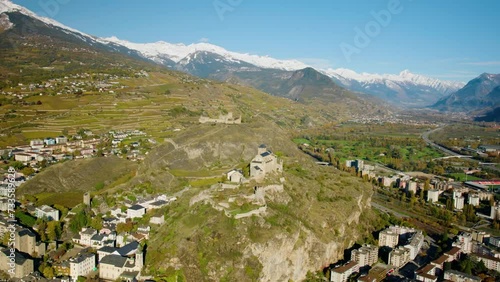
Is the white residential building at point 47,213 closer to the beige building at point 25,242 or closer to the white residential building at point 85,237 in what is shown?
the white residential building at point 85,237

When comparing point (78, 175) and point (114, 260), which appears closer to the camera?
point (114, 260)

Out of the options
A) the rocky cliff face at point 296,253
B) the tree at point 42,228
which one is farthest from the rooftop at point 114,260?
the rocky cliff face at point 296,253

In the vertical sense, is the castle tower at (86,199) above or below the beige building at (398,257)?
above

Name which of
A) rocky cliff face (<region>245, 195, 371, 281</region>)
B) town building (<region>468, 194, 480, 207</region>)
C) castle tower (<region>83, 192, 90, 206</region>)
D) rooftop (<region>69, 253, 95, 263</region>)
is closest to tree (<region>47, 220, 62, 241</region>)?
castle tower (<region>83, 192, 90, 206</region>)

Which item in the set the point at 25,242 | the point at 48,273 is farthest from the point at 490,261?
the point at 25,242

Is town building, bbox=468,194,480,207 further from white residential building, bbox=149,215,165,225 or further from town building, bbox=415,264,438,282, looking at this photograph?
white residential building, bbox=149,215,165,225

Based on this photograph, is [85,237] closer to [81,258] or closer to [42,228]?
[42,228]
